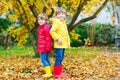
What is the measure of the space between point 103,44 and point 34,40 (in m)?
13.6

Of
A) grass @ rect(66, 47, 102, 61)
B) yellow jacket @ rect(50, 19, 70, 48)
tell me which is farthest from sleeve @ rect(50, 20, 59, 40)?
grass @ rect(66, 47, 102, 61)

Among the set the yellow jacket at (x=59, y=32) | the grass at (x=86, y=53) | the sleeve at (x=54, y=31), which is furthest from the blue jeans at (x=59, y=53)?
the grass at (x=86, y=53)

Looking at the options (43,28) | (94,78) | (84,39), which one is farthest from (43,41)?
(84,39)

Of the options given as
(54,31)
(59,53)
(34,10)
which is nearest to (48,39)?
(54,31)

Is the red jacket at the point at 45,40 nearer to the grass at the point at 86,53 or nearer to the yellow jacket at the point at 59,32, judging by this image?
the yellow jacket at the point at 59,32

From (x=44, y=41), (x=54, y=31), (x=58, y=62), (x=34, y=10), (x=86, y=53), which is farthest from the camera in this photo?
(x=86, y=53)

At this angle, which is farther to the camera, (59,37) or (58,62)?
(58,62)

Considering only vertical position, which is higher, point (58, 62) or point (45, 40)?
point (45, 40)

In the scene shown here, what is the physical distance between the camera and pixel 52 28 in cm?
966

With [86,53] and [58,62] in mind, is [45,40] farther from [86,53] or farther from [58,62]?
[86,53]

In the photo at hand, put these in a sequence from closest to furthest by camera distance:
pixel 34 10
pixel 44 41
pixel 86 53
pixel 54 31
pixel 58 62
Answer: pixel 54 31 → pixel 44 41 → pixel 58 62 → pixel 34 10 → pixel 86 53

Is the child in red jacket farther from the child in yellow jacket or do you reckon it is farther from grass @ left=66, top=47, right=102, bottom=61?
grass @ left=66, top=47, right=102, bottom=61

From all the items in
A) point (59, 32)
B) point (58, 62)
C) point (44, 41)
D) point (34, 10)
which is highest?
point (34, 10)

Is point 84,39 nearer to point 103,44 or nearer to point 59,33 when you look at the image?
point 103,44
